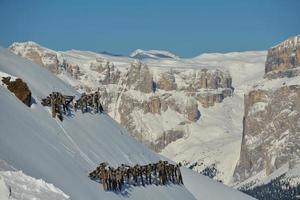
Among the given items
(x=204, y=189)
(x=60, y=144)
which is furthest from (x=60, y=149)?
(x=204, y=189)

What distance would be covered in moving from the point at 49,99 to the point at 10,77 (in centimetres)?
520

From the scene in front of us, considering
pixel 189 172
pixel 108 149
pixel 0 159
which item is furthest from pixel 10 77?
pixel 189 172

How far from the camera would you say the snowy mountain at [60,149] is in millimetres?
65750

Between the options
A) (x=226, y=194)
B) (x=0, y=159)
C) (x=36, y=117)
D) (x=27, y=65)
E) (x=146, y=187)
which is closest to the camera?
(x=0, y=159)

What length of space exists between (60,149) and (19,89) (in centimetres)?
977

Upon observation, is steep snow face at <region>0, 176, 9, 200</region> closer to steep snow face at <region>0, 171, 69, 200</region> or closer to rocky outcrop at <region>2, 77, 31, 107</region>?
steep snow face at <region>0, 171, 69, 200</region>

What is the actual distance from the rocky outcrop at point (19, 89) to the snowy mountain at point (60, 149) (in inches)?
41.9

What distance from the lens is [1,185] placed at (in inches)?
1989

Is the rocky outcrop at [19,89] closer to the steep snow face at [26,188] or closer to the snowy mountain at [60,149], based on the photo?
the snowy mountain at [60,149]

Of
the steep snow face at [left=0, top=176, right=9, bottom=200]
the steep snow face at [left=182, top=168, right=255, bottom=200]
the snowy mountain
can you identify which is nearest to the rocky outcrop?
the snowy mountain

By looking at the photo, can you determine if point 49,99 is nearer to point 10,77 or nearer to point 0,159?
point 10,77

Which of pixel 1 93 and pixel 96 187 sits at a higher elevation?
pixel 1 93

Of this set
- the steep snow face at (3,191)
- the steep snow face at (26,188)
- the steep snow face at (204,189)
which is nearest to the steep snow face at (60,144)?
the steep snow face at (204,189)

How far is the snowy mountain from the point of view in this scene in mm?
65750
